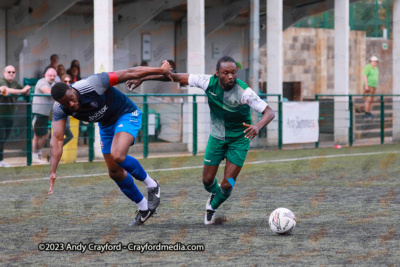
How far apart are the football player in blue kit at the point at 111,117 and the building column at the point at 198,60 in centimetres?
992

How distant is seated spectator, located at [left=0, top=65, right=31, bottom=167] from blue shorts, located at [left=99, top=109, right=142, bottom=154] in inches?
267

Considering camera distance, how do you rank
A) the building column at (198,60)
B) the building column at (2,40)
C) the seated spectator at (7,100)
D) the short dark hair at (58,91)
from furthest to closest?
1. the building column at (2,40)
2. the building column at (198,60)
3. the seated spectator at (7,100)
4. the short dark hair at (58,91)

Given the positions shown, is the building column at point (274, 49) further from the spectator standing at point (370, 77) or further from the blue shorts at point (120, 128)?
the blue shorts at point (120, 128)

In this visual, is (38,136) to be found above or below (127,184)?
above

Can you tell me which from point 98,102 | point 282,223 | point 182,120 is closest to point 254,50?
point 182,120

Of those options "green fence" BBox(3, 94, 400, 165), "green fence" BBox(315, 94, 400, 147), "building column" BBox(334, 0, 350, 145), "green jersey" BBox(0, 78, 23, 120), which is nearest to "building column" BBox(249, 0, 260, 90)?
"green fence" BBox(3, 94, 400, 165)

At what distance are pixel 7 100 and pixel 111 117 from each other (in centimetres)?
744

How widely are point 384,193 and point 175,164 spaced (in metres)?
5.90

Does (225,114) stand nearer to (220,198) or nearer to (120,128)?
(220,198)

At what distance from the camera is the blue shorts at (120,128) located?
7846 mm

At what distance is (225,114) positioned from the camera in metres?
7.99

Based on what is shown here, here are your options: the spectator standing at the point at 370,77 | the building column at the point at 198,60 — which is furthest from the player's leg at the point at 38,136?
the spectator standing at the point at 370,77

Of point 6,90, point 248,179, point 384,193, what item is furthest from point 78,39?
point 384,193

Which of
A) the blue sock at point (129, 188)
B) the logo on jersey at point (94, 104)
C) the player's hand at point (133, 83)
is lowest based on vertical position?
the blue sock at point (129, 188)
